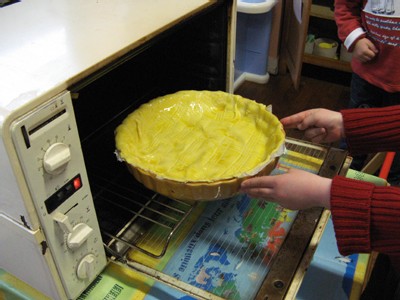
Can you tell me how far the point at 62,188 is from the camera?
526 mm

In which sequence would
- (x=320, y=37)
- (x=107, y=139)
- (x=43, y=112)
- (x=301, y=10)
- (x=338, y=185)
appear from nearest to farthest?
(x=43, y=112) → (x=338, y=185) → (x=107, y=139) → (x=301, y=10) → (x=320, y=37)

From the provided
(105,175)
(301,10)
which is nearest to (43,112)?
(105,175)

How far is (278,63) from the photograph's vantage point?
2479 millimetres

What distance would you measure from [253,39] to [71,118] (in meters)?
1.90

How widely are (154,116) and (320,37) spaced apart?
192 centimetres

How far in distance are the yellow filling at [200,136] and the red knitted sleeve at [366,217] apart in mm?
150

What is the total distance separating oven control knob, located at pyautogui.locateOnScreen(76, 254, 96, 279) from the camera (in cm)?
60

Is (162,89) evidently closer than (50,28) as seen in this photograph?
No

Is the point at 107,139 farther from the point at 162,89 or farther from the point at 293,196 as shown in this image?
the point at 293,196

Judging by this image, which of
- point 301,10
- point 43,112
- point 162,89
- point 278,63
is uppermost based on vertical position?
point 43,112

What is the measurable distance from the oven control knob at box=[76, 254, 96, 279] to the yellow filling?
0.16m

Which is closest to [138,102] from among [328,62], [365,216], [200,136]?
[200,136]

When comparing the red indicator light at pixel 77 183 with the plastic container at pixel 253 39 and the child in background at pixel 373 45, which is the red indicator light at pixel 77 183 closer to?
the child in background at pixel 373 45

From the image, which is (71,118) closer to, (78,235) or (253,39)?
(78,235)
